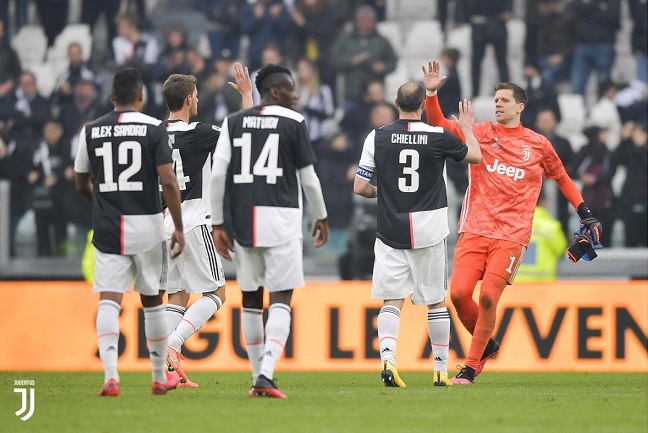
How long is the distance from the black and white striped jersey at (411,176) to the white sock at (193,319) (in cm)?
152

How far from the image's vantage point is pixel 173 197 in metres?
8.22

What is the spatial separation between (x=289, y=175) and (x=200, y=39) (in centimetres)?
1272

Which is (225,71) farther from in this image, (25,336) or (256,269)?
(256,269)

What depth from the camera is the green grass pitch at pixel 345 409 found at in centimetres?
696

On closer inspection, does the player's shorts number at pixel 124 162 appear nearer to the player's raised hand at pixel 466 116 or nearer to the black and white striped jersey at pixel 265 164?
the black and white striped jersey at pixel 265 164

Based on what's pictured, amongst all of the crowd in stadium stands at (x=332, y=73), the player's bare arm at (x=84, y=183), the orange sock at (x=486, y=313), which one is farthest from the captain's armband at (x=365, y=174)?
the crowd in stadium stands at (x=332, y=73)

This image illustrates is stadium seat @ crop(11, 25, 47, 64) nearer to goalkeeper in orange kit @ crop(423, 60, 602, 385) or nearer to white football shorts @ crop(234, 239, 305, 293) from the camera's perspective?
goalkeeper in orange kit @ crop(423, 60, 602, 385)

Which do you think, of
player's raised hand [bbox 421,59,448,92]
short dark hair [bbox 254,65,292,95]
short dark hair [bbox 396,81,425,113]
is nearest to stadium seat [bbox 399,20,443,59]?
player's raised hand [bbox 421,59,448,92]

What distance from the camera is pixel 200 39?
20578 millimetres

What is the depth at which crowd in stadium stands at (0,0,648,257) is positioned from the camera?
18094mm

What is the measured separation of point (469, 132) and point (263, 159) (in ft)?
7.26

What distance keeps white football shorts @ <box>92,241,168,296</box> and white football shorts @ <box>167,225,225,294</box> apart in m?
1.61

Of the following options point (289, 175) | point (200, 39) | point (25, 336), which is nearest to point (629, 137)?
point (200, 39)

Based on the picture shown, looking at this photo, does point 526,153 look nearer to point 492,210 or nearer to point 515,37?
point 492,210
